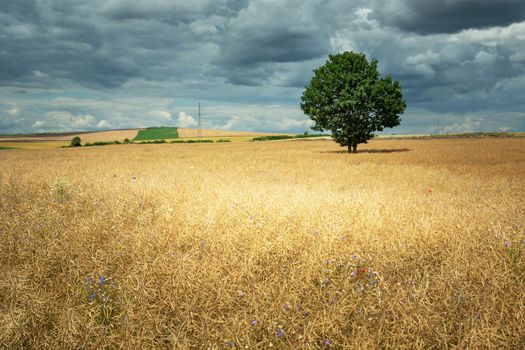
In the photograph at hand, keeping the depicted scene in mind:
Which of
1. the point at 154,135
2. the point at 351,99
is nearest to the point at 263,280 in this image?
the point at 351,99

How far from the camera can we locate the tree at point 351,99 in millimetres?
33125

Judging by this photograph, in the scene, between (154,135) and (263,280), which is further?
(154,135)

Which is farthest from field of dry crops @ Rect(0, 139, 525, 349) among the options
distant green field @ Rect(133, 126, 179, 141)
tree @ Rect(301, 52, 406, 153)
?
distant green field @ Rect(133, 126, 179, 141)

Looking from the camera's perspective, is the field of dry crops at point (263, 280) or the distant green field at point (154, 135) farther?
the distant green field at point (154, 135)

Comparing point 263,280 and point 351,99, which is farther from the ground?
point 351,99

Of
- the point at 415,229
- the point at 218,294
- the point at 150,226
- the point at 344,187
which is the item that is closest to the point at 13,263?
the point at 150,226

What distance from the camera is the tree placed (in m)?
33.1

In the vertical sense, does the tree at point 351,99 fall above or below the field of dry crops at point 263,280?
above

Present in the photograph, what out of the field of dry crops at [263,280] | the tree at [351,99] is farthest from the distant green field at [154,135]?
the field of dry crops at [263,280]

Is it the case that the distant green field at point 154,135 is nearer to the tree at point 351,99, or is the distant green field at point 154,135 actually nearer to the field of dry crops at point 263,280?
the tree at point 351,99

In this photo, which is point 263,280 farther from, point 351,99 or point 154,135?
point 154,135

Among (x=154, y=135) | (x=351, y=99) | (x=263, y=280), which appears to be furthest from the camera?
(x=154, y=135)

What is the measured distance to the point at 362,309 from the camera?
147 inches

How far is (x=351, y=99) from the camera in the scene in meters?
32.4
